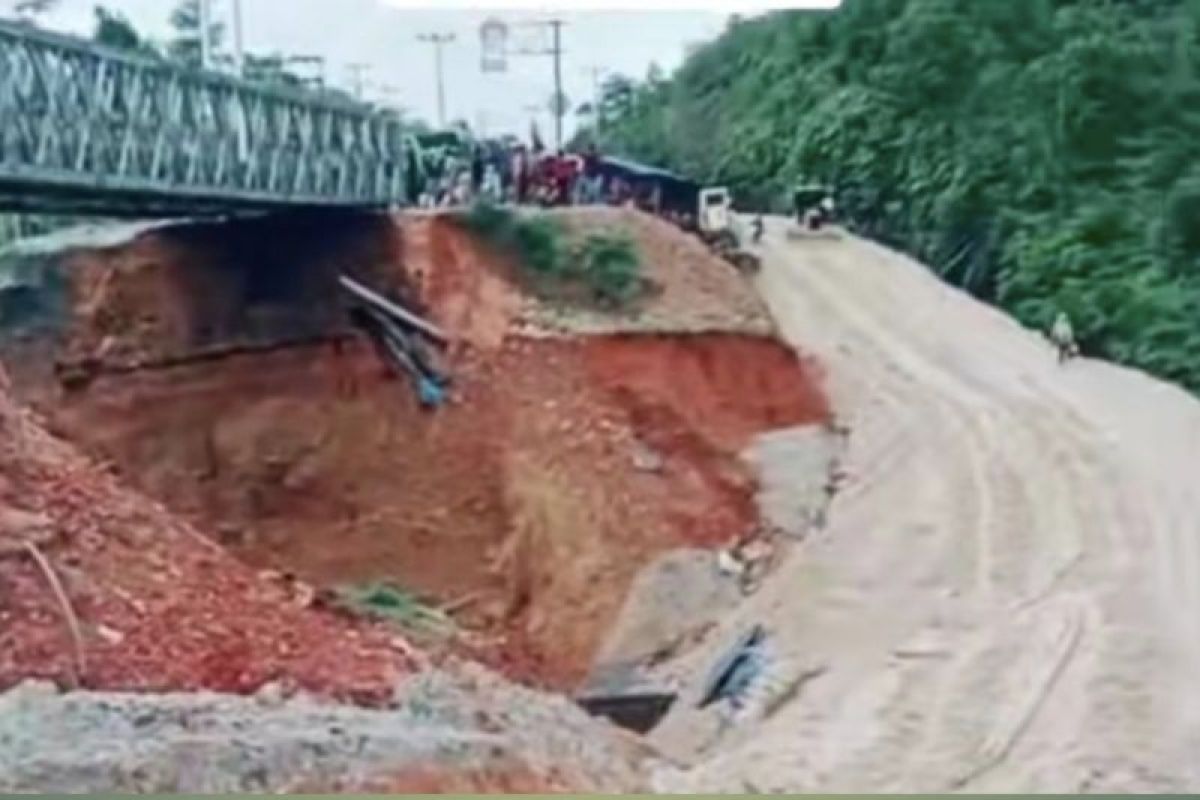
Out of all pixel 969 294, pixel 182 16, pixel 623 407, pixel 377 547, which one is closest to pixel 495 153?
pixel 182 16

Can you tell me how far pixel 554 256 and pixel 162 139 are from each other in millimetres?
2020

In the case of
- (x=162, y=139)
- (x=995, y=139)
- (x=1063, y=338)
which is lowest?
(x=1063, y=338)

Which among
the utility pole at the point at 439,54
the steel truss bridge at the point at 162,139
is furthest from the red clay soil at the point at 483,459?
the utility pole at the point at 439,54

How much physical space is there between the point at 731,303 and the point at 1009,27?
241 centimetres

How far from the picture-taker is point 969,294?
15.3 feet

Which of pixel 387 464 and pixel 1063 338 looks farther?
pixel 387 464

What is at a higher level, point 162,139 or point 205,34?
point 205,34

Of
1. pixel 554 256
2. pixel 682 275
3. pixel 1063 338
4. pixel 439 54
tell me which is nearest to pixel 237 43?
A: pixel 439 54

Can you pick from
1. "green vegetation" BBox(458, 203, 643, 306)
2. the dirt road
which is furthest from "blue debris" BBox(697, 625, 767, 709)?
"green vegetation" BBox(458, 203, 643, 306)

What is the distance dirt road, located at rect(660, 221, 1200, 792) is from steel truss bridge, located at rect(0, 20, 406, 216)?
1450 millimetres

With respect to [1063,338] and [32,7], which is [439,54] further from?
[32,7]

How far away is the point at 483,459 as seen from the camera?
8.27m

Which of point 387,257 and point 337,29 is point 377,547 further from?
point 337,29

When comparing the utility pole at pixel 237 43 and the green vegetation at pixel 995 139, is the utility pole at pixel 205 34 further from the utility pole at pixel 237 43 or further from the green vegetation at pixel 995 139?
the green vegetation at pixel 995 139
